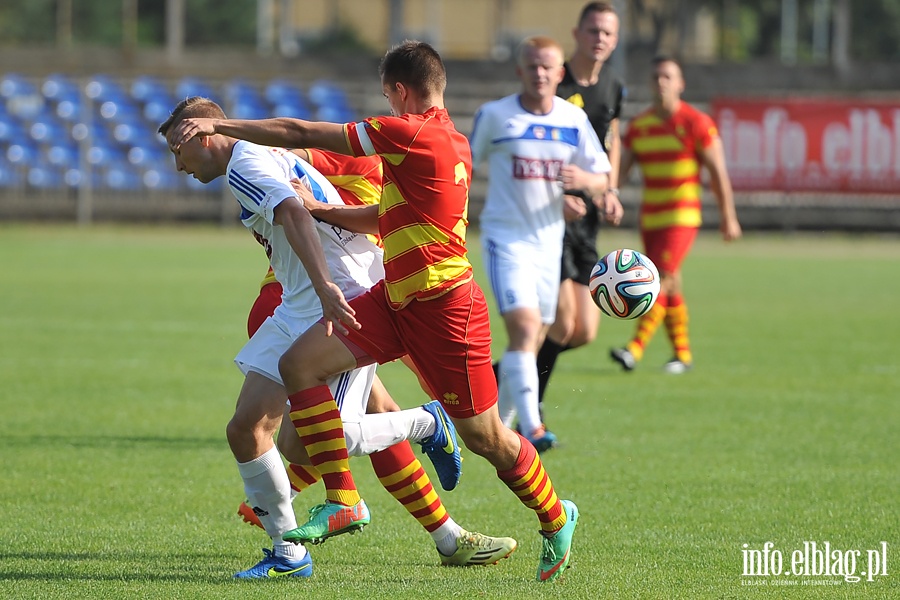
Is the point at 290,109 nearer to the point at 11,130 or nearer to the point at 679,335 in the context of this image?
the point at 11,130

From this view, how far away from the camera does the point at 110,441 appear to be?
756 cm

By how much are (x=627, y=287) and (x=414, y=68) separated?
1442mm

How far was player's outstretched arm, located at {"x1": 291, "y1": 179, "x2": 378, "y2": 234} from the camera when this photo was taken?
491cm

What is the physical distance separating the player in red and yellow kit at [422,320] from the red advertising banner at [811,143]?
19839mm

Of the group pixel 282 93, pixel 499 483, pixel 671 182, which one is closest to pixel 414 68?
pixel 499 483

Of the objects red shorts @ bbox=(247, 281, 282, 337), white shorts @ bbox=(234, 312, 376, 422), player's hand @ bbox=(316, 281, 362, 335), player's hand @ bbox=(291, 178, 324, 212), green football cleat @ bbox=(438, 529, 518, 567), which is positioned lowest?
green football cleat @ bbox=(438, 529, 518, 567)

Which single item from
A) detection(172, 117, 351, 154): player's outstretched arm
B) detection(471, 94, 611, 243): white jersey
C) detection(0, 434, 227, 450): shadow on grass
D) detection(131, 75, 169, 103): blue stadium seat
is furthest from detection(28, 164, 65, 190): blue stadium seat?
detection(172, 117, 351, 154): player's outstretched arm

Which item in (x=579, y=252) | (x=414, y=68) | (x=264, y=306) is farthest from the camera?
(x=579, y=252)

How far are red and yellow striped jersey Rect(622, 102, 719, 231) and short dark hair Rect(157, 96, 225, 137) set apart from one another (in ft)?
22.5

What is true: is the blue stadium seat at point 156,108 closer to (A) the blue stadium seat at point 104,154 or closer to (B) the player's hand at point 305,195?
Answer: (A) the blue stadium seat at point 104,154

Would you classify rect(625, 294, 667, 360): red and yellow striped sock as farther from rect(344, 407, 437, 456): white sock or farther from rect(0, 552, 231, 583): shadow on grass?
rect(0, 552, 231, 583): shadow on grass

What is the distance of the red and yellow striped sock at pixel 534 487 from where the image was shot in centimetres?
479

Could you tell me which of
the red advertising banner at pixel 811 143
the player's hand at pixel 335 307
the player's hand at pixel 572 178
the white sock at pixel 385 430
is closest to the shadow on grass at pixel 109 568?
the white sock at pixel 385 430

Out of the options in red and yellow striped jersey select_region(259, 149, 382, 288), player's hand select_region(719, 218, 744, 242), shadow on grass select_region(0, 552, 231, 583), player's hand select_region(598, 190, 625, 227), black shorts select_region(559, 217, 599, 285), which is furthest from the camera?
player's hand select_region(719, 218, 744, 242)
